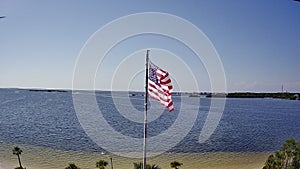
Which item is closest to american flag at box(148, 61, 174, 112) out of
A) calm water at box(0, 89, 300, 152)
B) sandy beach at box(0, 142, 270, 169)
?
sandy beach at box(0, 142, 270, 169)

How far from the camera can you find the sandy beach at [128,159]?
8039 mm

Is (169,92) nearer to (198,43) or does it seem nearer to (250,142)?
(198,43)

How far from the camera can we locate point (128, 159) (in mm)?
8969

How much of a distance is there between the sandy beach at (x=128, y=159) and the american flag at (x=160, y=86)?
517 cm

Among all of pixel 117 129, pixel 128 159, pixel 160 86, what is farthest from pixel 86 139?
pixel 160 86

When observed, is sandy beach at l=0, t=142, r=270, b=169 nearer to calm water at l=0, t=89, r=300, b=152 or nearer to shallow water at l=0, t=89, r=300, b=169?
shallow water at l=0, t=89, r=300, b=169

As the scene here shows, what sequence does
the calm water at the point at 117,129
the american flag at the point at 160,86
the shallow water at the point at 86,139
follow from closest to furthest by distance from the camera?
the american flag at the point at 160,86 → the shallow water at the point at 86,139 → the calm water at the point at 117,129

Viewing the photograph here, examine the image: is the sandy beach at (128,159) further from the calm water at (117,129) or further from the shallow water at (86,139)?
the calm water at (117,129)

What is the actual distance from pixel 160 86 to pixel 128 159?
21.4 feet

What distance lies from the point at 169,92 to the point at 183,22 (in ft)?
4.07

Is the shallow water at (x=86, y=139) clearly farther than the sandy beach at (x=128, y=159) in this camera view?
Yes

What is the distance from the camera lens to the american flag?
2.80 metres

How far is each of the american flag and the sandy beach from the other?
5.17m

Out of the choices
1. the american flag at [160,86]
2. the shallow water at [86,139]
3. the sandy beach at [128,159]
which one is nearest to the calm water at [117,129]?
the shallow water at [86,139]
